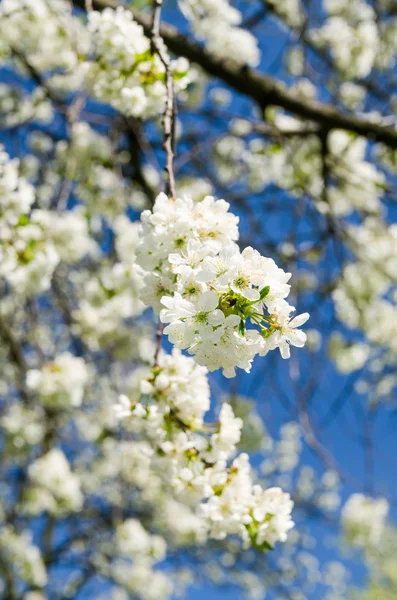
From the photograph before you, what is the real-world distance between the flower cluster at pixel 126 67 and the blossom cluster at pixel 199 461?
793 mm

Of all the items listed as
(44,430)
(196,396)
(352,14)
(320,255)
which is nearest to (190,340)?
(196,396)

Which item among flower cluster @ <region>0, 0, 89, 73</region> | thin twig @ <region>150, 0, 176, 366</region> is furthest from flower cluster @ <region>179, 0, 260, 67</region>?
thin twig @ <region>150, 0, 176, 366</region>

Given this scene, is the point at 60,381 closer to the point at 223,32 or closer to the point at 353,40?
the point at 223,32

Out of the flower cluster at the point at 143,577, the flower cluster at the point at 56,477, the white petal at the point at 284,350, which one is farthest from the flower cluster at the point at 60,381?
the flower cluster at the point at 143,577

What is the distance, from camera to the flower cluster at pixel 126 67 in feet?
5.53

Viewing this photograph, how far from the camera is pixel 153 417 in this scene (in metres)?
1.44

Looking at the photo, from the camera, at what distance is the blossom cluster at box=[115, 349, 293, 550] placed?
4.67 ft

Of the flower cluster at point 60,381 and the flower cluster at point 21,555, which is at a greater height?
the flower cluster at point 60,381

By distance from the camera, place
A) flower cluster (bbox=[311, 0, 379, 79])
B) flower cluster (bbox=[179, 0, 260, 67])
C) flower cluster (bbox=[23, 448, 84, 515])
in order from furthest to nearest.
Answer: flower cluster (bbox=[311, 0, 379, 79]), flower cluster (bbox=[179, 0, 260, 67]), flower cluster (bbox=[23, 448, 84, 515])

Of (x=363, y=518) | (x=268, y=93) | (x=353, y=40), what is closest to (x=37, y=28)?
(x=268, y=93)

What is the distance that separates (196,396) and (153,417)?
12 centimetres

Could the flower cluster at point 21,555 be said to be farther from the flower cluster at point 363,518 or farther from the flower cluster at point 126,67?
the flower cluster at point 126,67

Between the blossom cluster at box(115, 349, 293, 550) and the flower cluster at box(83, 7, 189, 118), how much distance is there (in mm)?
793

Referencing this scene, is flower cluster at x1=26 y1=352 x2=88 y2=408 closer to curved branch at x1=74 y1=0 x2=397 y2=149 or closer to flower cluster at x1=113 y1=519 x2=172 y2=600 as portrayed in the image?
curved branch at x1=74 y1=0 x2=397 y2=149
